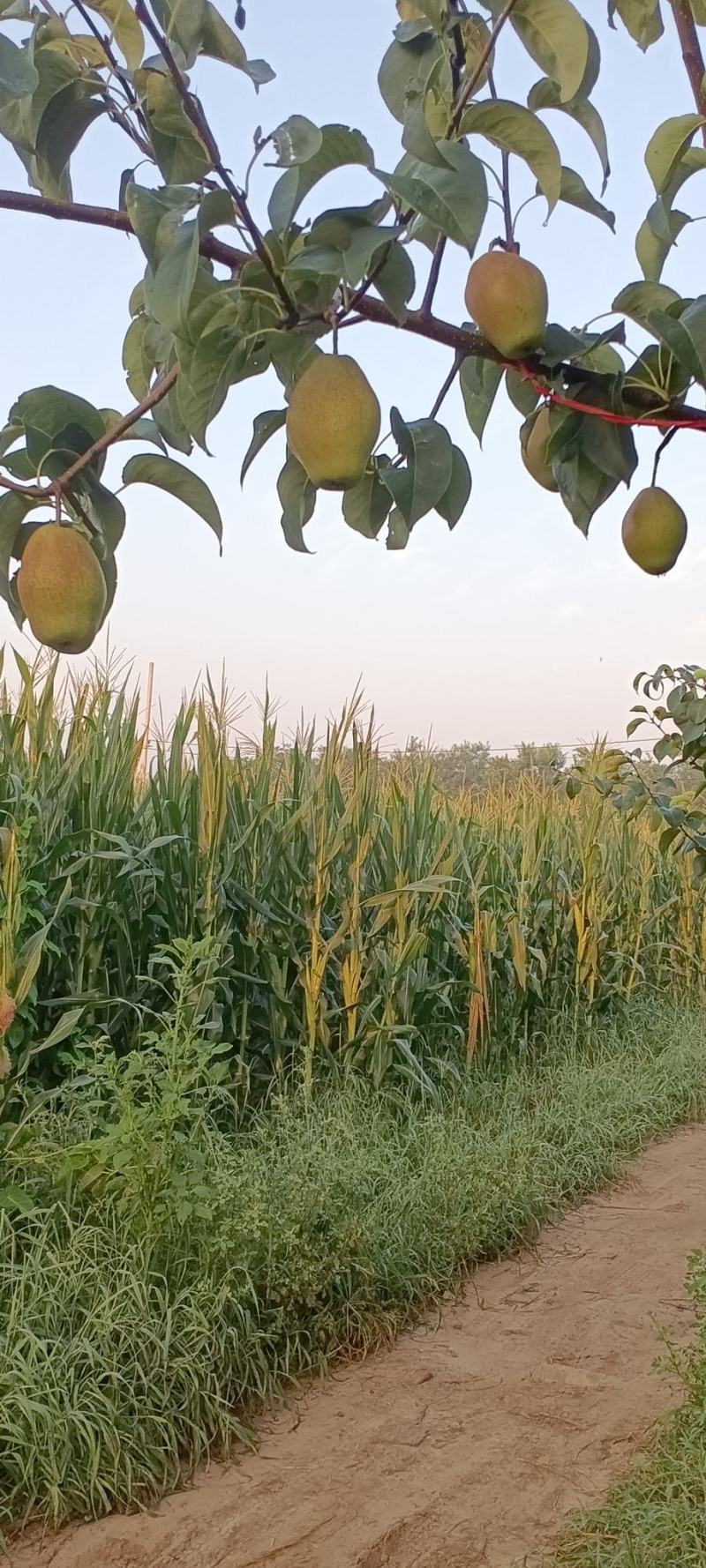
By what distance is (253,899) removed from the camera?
11.0 feet

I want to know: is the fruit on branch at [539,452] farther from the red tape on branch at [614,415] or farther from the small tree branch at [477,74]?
the small tree branch at [477,74]

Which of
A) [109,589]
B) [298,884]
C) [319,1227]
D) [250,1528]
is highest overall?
[109,589]

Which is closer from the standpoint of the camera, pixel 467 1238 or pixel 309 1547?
pixel 309 1547

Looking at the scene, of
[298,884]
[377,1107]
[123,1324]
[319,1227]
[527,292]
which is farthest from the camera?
[298,884]

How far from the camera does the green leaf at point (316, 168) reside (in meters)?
0.54

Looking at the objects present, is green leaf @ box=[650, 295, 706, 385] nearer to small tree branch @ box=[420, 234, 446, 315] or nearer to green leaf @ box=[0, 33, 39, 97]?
small tree branch @ box=[420, 234, 446, 315]

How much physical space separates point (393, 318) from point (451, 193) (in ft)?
0.27

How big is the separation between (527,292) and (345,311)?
0.14m

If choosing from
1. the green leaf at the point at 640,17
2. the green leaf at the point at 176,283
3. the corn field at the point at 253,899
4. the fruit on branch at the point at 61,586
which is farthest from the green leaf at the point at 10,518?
the corn field at the point at 253,899

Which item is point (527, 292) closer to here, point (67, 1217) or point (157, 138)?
point (157, 138)

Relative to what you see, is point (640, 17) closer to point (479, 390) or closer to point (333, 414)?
point (479, 390)

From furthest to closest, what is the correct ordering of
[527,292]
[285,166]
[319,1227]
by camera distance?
[319,1227]
[527,292]
[285,166]

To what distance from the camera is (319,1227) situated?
2.59 metres

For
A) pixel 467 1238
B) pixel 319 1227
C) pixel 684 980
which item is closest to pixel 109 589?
pixel 319 1227
